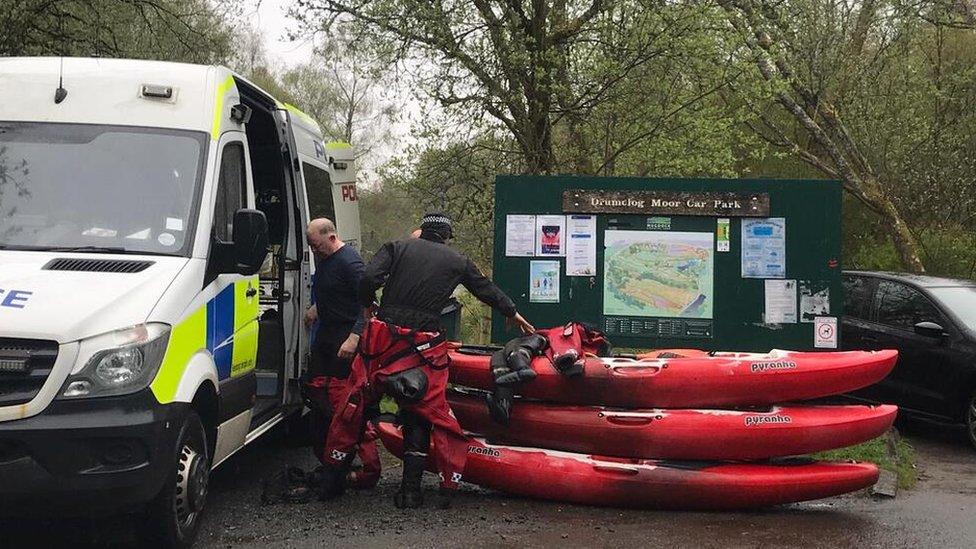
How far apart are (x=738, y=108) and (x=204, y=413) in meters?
12.2

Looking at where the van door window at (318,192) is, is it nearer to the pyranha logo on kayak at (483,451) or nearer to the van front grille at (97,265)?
the pyranha logo on kayak at (483,451)

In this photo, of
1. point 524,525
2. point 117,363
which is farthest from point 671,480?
point 117,363

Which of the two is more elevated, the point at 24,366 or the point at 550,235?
the point at 550,235

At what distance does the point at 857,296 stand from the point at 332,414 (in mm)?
6814

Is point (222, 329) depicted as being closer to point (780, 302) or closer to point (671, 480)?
point (671, 480)

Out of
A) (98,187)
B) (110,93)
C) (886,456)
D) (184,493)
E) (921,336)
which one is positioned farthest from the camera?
(921,336)

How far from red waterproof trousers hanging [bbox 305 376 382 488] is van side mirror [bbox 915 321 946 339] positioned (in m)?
A: 5.95

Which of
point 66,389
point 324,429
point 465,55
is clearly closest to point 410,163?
point 465,55

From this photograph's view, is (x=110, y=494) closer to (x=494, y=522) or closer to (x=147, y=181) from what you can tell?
(x=147, y=181)

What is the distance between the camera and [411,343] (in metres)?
6.74

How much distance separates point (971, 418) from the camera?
31.3ft

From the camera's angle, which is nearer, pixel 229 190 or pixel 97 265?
pixel 97 265

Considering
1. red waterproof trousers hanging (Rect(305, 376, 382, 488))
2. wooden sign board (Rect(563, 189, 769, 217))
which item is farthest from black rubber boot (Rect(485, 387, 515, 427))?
wooden sign board (Rect(563, 189, 769, 217))

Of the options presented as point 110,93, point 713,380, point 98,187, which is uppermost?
point 110,93
